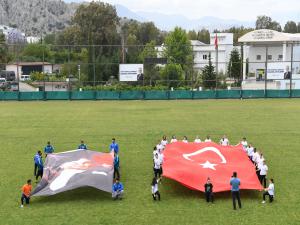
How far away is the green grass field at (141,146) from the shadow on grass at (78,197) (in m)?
0.04

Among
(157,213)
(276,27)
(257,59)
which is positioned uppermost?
(276,27)

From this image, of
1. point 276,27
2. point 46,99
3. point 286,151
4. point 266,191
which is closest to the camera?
point 266,191

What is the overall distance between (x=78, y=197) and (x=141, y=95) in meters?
38.6

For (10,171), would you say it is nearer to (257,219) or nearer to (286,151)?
(257,219)

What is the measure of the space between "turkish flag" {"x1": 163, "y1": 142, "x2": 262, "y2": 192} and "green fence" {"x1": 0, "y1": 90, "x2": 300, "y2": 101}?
3439cm

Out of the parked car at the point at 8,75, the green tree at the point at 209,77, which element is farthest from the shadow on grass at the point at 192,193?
the parked car at the point at 8,75

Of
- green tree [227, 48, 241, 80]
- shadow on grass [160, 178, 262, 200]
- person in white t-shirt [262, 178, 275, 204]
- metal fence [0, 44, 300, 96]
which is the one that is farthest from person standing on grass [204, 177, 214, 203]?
green tree [227, 48, 241, 80]

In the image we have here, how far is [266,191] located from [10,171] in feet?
40.5

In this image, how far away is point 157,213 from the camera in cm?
1598

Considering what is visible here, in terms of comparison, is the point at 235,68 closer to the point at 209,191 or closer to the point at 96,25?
the point at 96,25

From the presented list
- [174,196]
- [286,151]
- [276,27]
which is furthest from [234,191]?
[276,27]

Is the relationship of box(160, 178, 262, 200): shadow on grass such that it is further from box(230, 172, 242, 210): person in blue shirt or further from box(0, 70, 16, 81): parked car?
box(0, 70, 16, 81): parked car

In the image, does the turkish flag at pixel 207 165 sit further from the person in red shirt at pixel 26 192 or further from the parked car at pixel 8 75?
the parked car at pixel 8 75

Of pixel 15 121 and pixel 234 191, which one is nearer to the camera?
pixel 234 191
